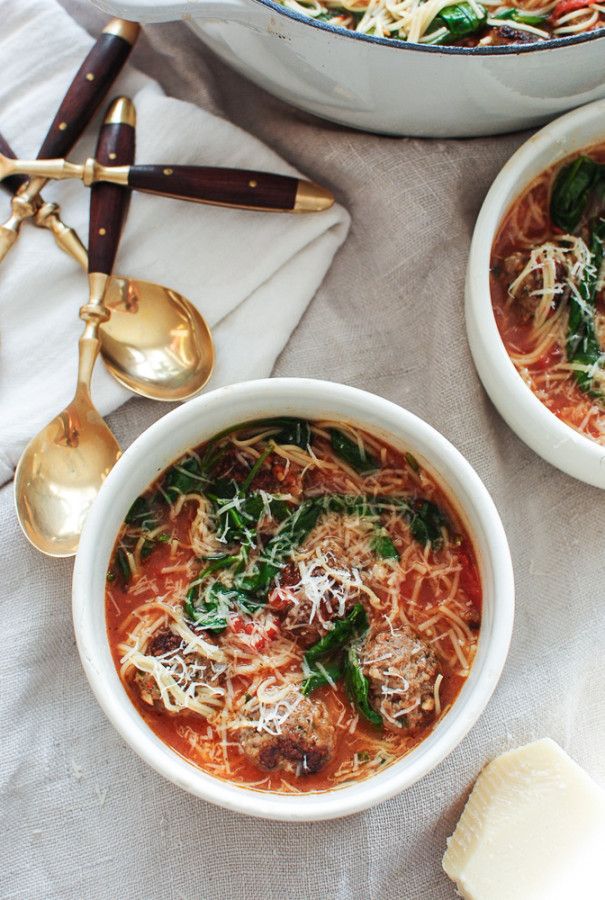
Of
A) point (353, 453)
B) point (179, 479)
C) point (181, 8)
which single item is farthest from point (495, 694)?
point (181, 8)

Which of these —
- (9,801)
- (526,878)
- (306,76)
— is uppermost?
(306,76)

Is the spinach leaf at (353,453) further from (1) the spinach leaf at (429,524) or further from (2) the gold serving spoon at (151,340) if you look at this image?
(2) the gold serving spoon at (151,340)

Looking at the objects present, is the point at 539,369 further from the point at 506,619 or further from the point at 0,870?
the point at 0,870

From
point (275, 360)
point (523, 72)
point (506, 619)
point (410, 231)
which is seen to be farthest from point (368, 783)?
point (523, 72)

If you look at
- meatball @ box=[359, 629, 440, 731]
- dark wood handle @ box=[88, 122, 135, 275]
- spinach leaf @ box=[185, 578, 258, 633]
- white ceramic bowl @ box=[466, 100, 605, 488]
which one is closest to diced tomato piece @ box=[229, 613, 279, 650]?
spinach leaf @ box=[185, 578, 258, 633]

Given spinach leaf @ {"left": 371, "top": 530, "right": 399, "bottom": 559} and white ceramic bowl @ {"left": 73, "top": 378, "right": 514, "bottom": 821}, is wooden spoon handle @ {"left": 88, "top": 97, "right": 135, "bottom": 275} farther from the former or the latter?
spinach leaf @ {"left": 371, "top": 530, "right": 399, "bottom": 559}

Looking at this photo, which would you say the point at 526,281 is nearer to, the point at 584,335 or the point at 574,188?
the point at 584,335

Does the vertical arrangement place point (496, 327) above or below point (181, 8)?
below
